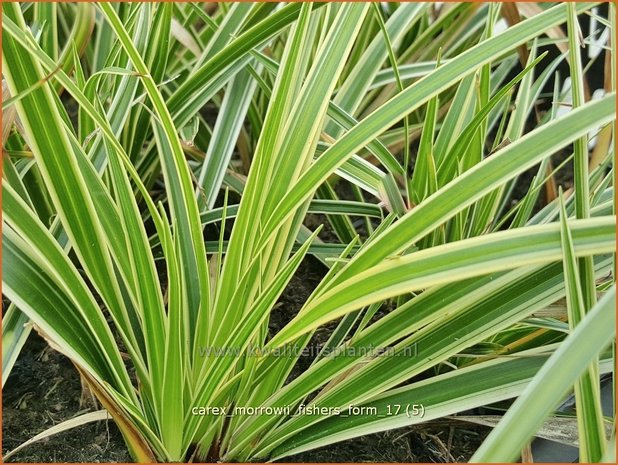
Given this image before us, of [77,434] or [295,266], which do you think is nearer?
[295,266]

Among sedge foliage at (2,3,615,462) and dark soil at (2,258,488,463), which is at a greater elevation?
sedge foliage at (2,3,615,462)

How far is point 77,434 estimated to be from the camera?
765 millimetres

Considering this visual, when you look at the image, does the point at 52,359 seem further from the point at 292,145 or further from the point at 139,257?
the point at 292,145

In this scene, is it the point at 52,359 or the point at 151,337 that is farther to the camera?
the point at 52,359

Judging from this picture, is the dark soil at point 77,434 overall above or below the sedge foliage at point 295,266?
below

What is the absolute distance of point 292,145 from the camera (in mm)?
691

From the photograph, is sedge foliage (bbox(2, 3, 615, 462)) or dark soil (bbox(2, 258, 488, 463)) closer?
sedge foliage (bbox(2, 3, 615, 462))

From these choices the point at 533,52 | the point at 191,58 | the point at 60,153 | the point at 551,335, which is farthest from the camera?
the point at 191,58

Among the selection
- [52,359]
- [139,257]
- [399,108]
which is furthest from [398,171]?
[52,359]

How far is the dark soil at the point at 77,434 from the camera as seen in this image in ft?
2.46

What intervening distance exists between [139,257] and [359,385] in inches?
10.1

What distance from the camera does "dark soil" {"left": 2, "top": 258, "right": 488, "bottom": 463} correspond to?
2.46ft

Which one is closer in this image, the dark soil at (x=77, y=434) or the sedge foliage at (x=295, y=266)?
the sedge foliage at (x=295, y=266)

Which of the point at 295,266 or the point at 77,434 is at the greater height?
the point at 295,266
